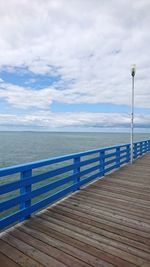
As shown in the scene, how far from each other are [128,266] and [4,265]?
56.0 inches

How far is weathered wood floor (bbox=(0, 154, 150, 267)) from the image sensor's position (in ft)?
8.14

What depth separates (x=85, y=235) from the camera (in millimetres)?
3023

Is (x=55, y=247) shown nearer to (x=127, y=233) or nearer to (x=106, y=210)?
(x=127, y=233)

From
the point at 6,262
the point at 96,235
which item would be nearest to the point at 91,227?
the point at 96,235

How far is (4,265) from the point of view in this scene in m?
2.35

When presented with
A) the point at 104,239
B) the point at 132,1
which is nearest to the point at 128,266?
the point at 104,239

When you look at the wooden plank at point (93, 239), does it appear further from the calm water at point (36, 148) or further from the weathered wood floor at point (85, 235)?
the calm water at point (36, 148)

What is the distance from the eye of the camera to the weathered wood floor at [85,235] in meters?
2.48

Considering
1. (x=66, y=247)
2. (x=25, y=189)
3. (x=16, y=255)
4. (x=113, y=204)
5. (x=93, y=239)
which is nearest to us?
(x=16, y=255)

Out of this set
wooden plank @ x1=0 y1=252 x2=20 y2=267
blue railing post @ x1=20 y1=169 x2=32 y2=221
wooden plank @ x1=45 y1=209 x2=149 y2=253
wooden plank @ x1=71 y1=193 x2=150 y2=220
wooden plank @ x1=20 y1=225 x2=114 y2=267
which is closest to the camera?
wooden plank @ x1=0 y1=252 x2=20 y2=267

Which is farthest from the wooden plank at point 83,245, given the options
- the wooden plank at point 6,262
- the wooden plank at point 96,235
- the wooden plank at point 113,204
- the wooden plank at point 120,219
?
the wooden plank at point 113,204

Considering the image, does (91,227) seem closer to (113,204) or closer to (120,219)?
(120,219)

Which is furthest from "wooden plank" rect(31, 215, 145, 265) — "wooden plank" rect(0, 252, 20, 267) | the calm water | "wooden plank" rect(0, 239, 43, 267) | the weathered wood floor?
the calm water

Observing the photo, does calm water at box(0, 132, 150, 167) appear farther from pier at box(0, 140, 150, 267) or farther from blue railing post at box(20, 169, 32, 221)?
blue railing post at box(20, 169, 32, 221)
